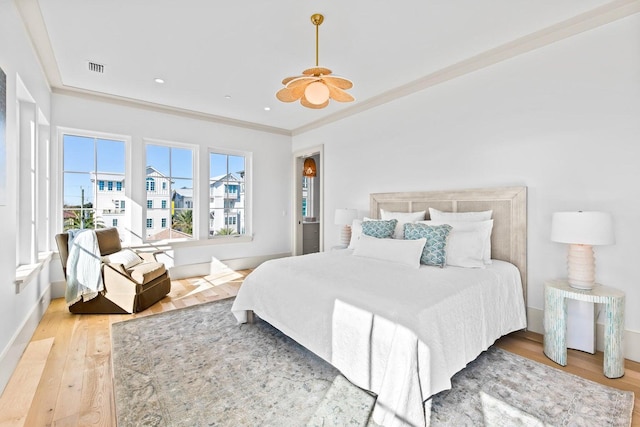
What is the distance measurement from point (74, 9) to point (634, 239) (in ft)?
15.3

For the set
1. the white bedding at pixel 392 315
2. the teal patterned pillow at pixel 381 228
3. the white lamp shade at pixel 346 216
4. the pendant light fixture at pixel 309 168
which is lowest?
the white bedding at pixel 392 315

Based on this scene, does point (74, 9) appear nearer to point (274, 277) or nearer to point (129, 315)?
point (274, 277)

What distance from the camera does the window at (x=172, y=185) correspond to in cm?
458

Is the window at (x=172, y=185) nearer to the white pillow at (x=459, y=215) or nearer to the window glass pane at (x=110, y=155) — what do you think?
the window glass pane at (x=110, y=155)

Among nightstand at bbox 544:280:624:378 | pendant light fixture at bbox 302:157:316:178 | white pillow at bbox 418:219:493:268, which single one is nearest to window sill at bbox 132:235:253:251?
pendant light fixture at bbox 302:157:316:178

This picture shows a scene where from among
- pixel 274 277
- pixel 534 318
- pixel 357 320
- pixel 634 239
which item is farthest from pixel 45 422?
pixel 634 239

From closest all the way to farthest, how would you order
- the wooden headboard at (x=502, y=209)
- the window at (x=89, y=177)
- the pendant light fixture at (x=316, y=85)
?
the pendant light fixture at (x=316, y=85), the wooden headboard at (x=502, y=209), the window at (x=89, y=177)

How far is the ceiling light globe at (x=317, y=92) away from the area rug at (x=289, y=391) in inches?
82.9

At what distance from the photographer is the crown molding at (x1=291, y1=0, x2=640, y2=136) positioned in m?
2.30

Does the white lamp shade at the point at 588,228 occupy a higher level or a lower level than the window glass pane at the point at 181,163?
lower

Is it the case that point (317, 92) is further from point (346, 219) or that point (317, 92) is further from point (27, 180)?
point (27, 180)

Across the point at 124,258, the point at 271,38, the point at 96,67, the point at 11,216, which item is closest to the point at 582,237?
the point at 271,38

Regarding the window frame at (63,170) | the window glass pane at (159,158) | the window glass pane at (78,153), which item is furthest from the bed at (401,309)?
the window glass pane at (78,153)

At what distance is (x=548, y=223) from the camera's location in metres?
2.68
